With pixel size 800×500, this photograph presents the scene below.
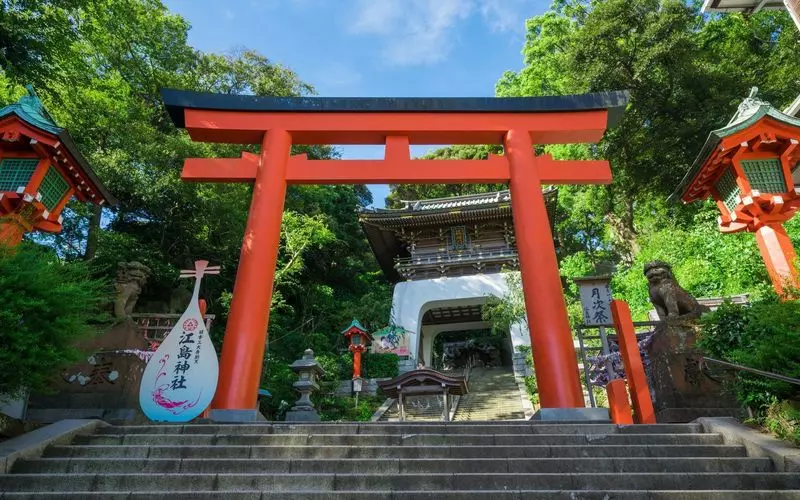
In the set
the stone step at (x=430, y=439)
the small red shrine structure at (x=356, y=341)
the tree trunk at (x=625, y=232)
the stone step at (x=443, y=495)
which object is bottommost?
the stone step at (x=443, y=495)

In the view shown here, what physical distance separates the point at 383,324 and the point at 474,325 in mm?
5338

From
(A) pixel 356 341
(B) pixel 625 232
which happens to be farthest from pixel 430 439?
(B) pixel 625 232

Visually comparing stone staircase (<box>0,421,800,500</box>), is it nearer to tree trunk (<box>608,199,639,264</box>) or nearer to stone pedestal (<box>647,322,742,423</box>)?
stone pedestal (<box>647,322,742,423</box>)

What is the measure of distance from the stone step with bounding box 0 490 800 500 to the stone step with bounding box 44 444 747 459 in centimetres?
72

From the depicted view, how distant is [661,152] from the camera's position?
15.6 metres

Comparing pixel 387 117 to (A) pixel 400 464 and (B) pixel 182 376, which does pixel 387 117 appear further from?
(A) pixel 400 464

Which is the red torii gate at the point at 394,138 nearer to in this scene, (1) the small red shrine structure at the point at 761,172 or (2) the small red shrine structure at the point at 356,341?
(1) the small red shrine structure at the point at 761,172

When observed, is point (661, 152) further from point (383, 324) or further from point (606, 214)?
point (383, 324)

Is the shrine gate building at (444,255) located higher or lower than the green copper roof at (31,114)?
higher

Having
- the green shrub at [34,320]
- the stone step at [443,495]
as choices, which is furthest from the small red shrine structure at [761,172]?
the green shrub at [34,320]

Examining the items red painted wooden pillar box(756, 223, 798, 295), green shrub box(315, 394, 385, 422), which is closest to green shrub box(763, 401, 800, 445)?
red painted wooden pillar box(756, 223, 798, 295)

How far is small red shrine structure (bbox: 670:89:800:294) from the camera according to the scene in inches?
250

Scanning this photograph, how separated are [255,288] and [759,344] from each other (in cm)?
497

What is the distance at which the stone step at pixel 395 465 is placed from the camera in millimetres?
3213
